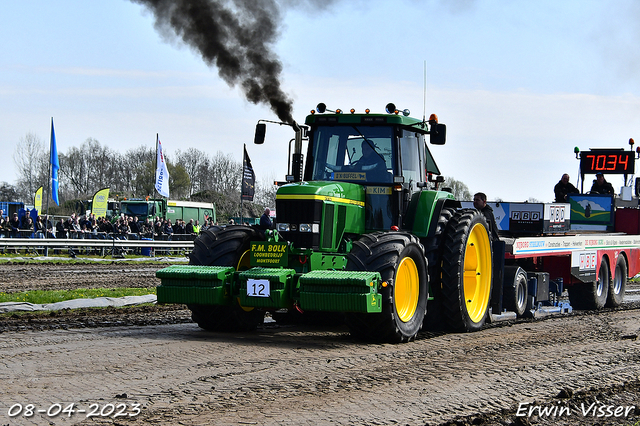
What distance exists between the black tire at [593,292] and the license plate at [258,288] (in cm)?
879

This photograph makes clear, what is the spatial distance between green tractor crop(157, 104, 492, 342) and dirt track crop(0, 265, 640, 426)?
0.43m

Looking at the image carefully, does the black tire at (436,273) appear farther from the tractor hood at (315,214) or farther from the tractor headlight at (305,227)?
the tractor headlight at (305,227)

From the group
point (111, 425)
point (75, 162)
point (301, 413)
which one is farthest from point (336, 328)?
point (75, 162)

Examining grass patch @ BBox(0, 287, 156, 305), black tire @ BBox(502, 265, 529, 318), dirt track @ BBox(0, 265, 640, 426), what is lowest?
grass patch @ BBox(0, 287, 156, 305)

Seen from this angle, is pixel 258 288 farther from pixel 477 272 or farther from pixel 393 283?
pixel 477 272

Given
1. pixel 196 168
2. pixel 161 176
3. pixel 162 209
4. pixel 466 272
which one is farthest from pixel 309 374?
pixel 196 168

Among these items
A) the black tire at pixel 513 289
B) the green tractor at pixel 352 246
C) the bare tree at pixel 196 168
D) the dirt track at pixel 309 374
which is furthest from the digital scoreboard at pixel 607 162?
the bare tree at pixel 196 168

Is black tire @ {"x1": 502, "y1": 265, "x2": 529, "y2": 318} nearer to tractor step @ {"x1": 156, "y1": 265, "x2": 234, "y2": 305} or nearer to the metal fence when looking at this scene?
tractor step @ {"x1": 156, "y1": 265, "x2": 234, "y2": 305}

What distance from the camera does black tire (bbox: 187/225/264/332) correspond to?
396 inches

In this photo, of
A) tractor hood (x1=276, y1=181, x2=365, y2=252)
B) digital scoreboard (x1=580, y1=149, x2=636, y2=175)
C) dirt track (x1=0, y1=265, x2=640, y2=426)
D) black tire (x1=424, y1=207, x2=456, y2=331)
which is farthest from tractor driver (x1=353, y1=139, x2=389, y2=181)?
digital scoreboard (x1=580, y1=149, x2=636, y2=175)

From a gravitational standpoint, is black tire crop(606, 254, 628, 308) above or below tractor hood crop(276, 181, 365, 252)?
below

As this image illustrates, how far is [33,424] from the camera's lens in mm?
5379

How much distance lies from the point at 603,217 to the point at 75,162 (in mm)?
80489

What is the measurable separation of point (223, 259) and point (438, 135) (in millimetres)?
3456
